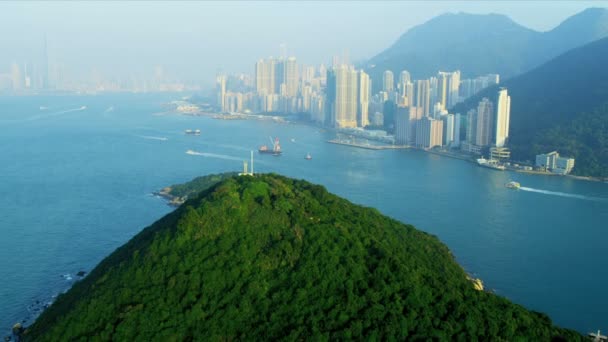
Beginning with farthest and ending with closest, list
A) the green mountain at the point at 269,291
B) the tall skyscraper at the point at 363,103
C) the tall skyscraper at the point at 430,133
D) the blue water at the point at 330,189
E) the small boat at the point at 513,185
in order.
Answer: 1. the tall skyscraper at the point at 363,103
2. the tall skyscraper at the point at 430,133
3. the small boat at the point at 513,185
4. the blue water at the point at 330,189
5. the green mountain at the point at 269,291

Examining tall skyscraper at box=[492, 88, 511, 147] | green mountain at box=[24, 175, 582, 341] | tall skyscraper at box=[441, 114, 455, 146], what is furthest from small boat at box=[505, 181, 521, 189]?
green mountain at box=[24, 175, 582, 341]

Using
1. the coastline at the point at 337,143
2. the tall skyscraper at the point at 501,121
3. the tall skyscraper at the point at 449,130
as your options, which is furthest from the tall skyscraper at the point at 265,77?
the tall skyscraper at the point at 501,121

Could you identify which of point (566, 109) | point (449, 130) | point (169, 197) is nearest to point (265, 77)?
point (449, 130)

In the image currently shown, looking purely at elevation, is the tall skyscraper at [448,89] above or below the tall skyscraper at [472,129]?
above

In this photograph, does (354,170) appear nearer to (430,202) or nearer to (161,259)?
(430,202)

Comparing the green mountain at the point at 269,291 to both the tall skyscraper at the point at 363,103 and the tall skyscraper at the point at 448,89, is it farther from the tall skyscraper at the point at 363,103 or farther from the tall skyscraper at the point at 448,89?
the tall skyscraper at the point at 448,89

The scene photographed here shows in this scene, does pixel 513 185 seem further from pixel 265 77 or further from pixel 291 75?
pixel 265 77
